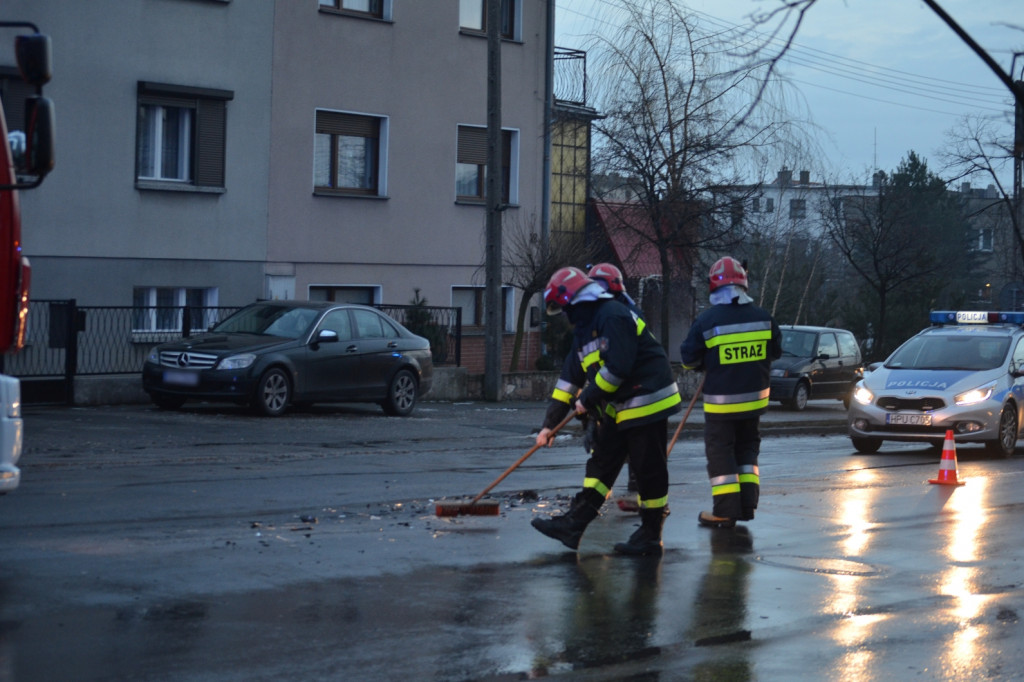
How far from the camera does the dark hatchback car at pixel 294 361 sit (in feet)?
57.4

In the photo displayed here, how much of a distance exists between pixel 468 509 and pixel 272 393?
27.5 feet

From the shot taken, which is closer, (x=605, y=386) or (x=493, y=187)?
(x=605, y=386)

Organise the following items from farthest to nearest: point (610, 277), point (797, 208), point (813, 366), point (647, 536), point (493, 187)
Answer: point (797, 208), point (813, 366), point (493, 187), point (610, 277), point (647, 536)

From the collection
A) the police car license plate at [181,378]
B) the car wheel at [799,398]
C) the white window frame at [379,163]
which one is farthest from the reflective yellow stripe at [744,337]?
the car wheel at [799,398]

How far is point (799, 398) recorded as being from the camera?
26.3 metres

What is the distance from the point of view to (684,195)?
28.6 m

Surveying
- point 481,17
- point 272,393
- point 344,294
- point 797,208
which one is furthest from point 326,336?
point 797,208

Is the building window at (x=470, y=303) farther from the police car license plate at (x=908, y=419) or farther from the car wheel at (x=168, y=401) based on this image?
the police car license plate at (x=908, y=419)

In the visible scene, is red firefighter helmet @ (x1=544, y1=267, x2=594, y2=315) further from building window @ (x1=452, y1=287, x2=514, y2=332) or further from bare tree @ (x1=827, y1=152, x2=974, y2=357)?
bare tree @ (x1=827, y1=152, x2=974, y2=357)

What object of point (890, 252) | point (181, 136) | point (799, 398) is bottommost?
point (799, 398)

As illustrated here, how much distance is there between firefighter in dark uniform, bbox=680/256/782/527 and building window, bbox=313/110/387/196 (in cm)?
1622

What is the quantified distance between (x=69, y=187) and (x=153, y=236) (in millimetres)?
1599

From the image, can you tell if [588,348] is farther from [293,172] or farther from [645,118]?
[645,118]

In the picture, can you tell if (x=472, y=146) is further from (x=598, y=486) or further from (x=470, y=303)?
(x=598, y=486)
